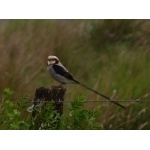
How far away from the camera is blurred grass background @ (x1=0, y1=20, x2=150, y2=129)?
10.6 m

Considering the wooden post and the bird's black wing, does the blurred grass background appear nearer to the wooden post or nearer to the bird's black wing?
the bird's black wing

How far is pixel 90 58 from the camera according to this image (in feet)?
40.2

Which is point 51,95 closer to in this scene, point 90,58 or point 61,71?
point 61,71

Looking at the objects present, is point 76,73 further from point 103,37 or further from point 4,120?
point 4,120

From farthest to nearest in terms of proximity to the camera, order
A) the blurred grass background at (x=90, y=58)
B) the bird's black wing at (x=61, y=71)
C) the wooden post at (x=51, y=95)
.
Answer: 1. the blurred grass background at (x=90, y=58)
2. the bird's black wing at (x=61, y=71)
3. the wooden post at (x=51, y=95)

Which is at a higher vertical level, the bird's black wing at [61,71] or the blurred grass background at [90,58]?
the blurred grass background at [90,58]

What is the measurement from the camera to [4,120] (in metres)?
8.95

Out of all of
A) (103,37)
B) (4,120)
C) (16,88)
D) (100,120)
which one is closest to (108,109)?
(100,120)

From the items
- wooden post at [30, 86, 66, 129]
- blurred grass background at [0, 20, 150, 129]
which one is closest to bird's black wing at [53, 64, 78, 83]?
wooden post at [30, 86, 66, 129]

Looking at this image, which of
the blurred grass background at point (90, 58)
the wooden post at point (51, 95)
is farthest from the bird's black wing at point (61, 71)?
the blurred grass background at point (90, 58)

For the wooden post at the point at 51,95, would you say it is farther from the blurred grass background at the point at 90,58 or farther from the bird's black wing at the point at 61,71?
the blurred grass background at the point at 90,58

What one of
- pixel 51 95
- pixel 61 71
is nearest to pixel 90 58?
pixel 61 71

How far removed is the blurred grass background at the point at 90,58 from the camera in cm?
1057

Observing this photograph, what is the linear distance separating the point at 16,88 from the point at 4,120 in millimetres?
1735
